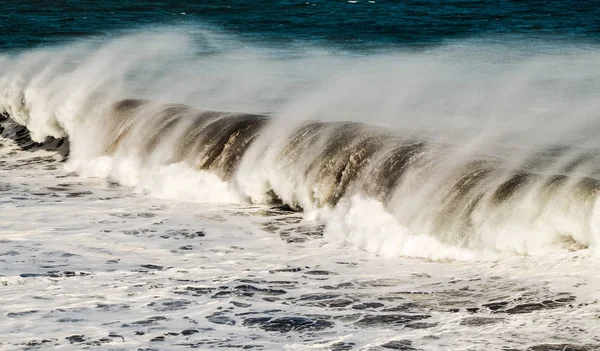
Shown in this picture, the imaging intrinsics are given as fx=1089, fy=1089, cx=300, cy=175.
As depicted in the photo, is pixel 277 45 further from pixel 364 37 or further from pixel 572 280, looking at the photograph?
pixel 572 280

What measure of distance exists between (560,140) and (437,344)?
8534mm

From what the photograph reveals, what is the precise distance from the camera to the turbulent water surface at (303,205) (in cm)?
1012

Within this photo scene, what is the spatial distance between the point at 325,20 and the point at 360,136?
25494mm

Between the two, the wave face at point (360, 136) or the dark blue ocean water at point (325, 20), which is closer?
the wave face at point (360, 136)

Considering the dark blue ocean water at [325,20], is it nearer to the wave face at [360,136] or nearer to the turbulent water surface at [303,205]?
the wave face at [360,136]

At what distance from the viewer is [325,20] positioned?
4066 centimetres

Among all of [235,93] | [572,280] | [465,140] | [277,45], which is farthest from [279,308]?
[277,45]

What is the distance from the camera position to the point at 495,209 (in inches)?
500

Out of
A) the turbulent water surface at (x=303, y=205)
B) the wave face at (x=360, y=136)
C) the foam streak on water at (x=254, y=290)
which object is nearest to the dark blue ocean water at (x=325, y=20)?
the wave face at (x=360, y=136)

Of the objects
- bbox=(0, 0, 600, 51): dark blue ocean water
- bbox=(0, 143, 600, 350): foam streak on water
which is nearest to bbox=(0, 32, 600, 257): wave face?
bbox=(0, 143, 600, 350): foam streak on water

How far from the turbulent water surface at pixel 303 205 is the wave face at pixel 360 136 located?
0.04 m

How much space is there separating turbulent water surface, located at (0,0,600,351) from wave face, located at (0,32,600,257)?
0.04 meters

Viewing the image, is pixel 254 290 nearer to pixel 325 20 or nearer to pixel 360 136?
pixel 360 136

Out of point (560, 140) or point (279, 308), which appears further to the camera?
point (560, 140)
